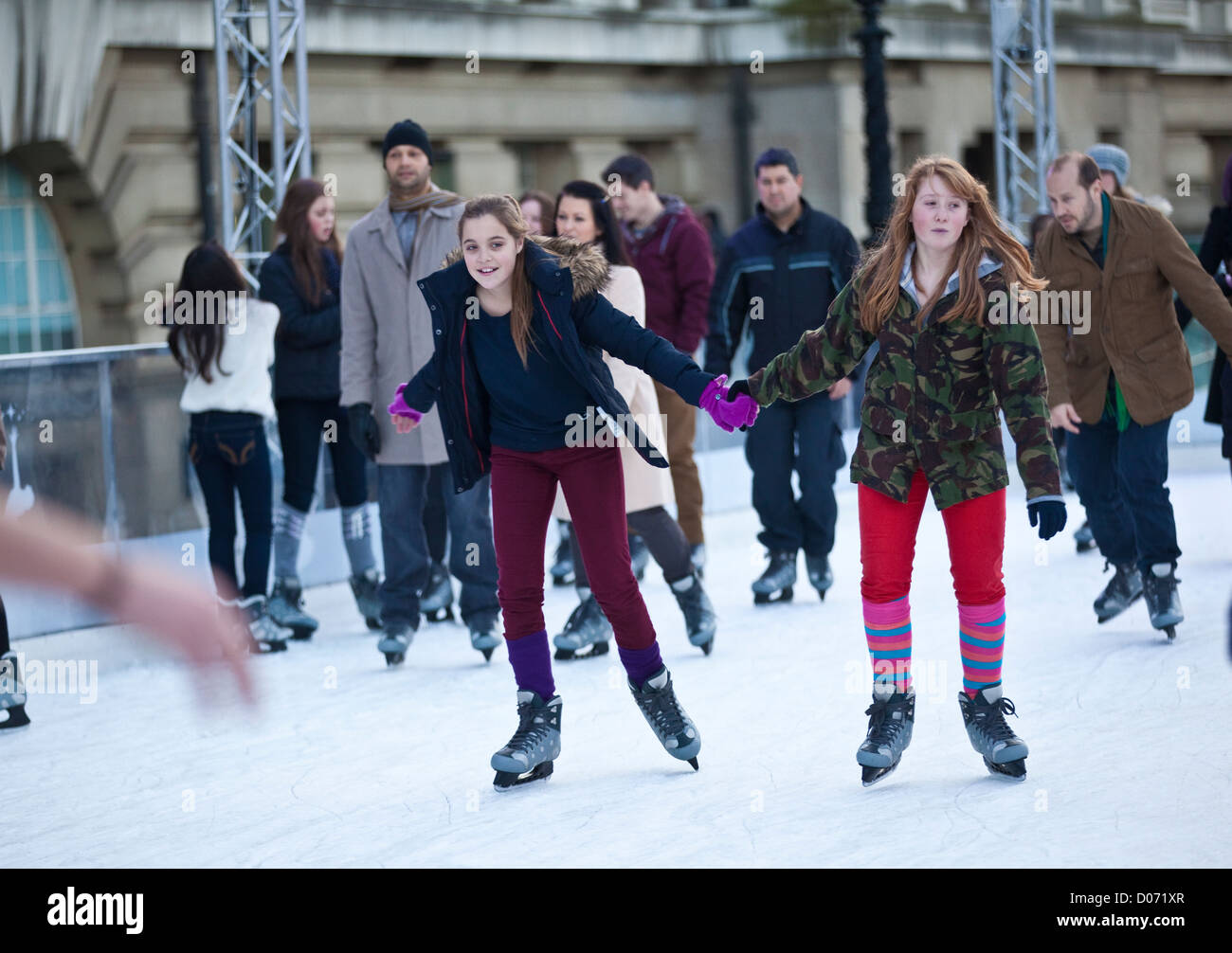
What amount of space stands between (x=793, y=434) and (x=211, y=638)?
19.1 feet

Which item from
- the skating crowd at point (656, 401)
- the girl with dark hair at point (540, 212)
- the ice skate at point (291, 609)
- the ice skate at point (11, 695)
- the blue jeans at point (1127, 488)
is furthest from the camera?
the ice skate at point (291, 609)

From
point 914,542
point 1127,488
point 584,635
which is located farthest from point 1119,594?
point 914,542

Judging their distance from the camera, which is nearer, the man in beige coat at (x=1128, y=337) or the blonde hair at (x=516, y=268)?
the blonde hair at (x=516, y=268)

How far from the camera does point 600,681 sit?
6430 millimetres

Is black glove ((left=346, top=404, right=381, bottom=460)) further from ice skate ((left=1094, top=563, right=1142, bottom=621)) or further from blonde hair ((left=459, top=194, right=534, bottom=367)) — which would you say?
ice skate ((left=1094, top=563, right=1142, bottom=621))

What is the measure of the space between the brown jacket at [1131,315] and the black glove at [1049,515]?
6.28 ft

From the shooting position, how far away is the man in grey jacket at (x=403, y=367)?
22.5 ft

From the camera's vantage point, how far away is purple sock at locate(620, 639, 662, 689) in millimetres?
5004

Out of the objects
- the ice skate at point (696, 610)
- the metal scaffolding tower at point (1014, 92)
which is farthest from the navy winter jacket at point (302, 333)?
the metal scaffolding tower at point (1014, 92)

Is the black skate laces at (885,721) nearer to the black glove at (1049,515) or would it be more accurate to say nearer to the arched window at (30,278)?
the black glove at (1049,515)

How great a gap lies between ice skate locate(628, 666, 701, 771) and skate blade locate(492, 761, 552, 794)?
0.31 metres
